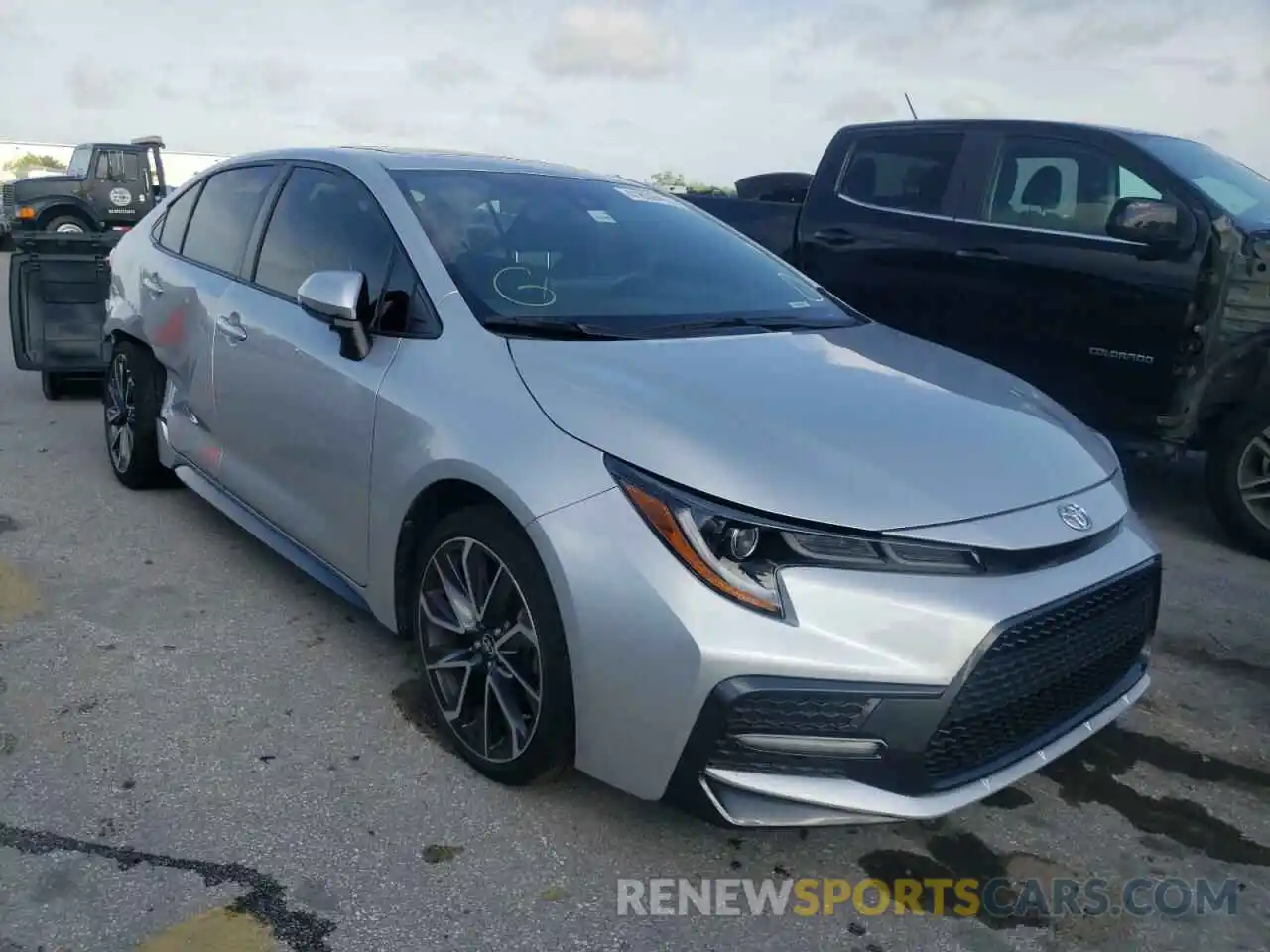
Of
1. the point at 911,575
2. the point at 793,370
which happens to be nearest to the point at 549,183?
the point at 793,370

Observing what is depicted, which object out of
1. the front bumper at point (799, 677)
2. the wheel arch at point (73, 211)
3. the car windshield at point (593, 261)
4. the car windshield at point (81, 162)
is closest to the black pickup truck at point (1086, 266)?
the car windshield at point (593, 261)

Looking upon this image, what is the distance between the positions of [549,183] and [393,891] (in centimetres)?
238

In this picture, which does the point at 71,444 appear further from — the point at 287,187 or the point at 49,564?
the point at 287,187

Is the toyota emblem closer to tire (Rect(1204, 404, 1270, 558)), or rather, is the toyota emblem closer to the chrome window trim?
tire (Rect(1204, 404, 1270, 558))

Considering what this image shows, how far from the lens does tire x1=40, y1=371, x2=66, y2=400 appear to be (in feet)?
23.4

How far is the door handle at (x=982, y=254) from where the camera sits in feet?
18.7

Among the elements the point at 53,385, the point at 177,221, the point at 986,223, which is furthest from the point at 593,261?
the point at 53,385

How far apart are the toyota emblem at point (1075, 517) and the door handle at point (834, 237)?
3904 mm

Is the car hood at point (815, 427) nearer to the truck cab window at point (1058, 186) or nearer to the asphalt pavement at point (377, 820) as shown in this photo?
the asphalt pavement at point (377, 820)

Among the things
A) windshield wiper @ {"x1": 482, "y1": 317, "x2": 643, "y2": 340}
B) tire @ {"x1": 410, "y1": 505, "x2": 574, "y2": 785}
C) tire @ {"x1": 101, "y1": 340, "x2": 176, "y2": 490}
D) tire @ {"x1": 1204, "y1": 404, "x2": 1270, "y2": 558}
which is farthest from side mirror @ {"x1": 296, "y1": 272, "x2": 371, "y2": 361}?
tire @ {"x1": 1204, "y1": 404, "x2": 1270, "y2": 558}

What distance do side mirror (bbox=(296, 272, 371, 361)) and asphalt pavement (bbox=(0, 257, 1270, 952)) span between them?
3.40ft

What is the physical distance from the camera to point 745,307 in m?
3.55

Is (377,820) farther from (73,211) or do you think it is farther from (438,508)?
(73,211)

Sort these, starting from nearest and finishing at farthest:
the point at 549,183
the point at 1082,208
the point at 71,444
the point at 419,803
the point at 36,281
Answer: the point at 419,803
the point at 549,183
the point at 1082,208
the point at 71,444
the point at 36,281
